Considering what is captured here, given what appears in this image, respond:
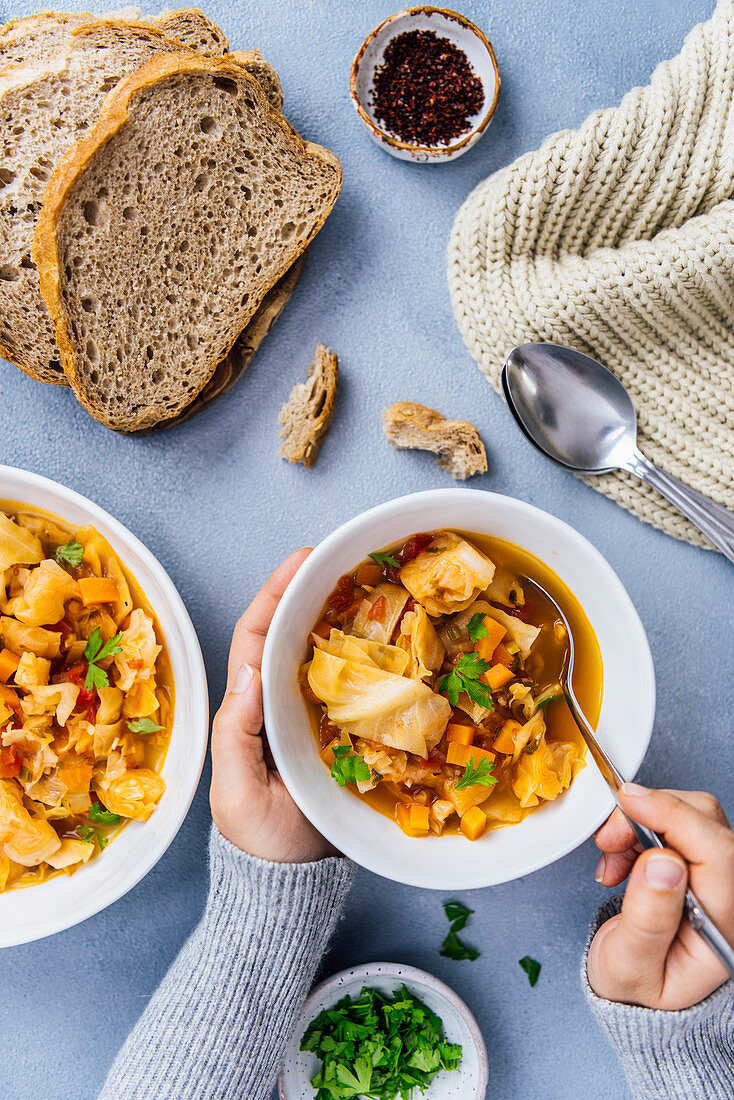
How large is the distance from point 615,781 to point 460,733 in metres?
0.40

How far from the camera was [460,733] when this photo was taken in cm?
204

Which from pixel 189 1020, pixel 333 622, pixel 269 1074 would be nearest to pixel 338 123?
pixel 333 622

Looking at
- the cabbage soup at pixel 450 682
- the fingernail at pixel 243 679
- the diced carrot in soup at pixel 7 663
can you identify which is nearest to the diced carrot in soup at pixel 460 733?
the cabbage soup at pixel 450 682

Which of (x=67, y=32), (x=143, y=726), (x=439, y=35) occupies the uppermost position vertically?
(x=439, y=35)

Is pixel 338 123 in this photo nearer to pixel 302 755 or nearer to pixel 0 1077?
pixel 302 755

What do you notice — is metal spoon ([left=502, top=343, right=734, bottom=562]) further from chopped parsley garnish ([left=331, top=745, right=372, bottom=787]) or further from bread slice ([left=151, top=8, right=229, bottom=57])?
bread slice ([left=151, top=8, right=229, bottom=57])

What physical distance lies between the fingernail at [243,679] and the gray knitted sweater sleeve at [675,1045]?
4.00ft

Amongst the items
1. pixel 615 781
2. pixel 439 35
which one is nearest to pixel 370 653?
pixel 615 781

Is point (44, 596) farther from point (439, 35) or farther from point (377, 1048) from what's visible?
point (439, 35)

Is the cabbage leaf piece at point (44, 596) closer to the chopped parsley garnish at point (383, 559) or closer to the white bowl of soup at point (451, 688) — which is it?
the white bowl of soup at point (451, 688)

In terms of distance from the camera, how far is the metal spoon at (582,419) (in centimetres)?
233

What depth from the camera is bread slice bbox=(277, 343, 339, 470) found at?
7.79ft

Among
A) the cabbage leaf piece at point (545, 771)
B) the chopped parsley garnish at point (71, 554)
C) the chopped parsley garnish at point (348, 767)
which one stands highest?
the chopped parsley garnish at point (71, 554)

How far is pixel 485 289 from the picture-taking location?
2.41m
